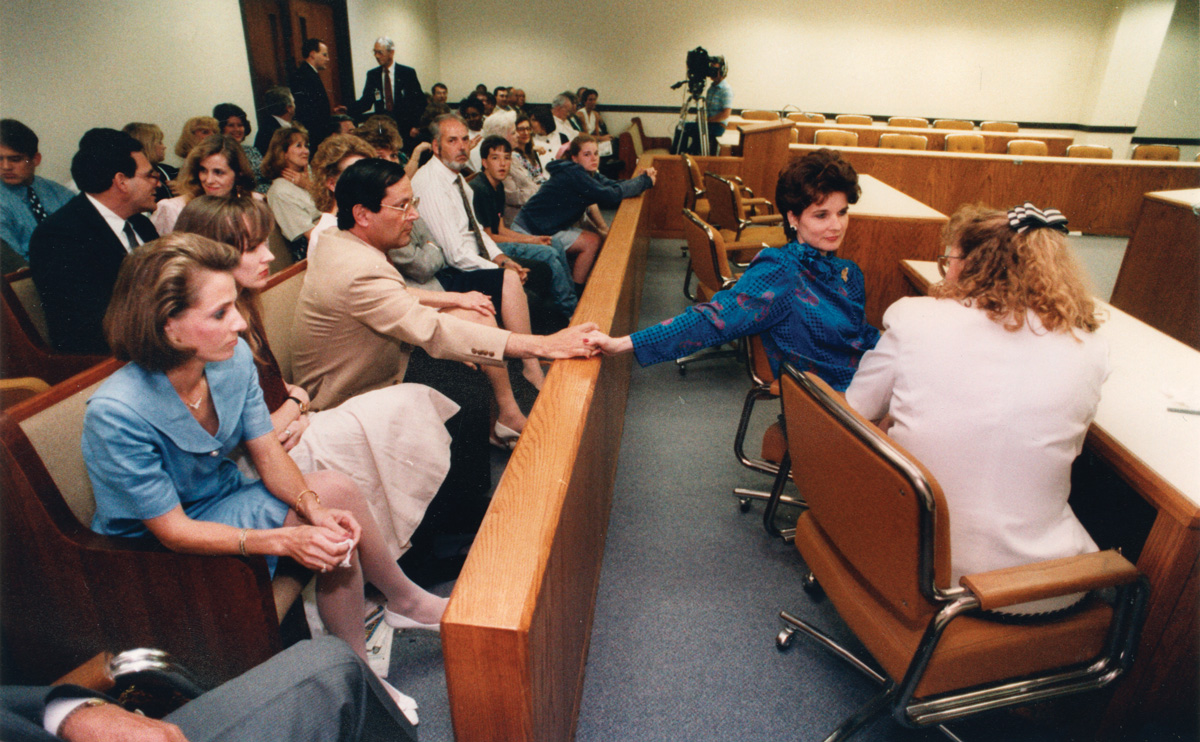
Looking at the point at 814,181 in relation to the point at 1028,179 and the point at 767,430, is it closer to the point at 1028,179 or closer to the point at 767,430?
the point at 767,430

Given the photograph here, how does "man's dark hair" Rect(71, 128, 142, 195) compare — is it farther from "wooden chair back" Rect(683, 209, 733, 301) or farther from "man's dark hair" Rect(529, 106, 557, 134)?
"man's dark hair" Rect(529, 106, 557, 134)

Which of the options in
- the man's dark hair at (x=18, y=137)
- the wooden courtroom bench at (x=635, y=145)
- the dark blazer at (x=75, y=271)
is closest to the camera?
the dark blazer at (x=75, y=271)

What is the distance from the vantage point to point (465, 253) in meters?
2.93

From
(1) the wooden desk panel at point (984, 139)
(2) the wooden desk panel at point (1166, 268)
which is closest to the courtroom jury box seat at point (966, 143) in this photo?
(1) the wooden desk panel at point (984, 139)

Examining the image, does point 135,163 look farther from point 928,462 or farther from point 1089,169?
point 1089,169

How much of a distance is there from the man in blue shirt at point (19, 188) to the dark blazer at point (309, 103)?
8.03ft

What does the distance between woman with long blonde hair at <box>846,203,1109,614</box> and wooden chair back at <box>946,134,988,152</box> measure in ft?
22.5

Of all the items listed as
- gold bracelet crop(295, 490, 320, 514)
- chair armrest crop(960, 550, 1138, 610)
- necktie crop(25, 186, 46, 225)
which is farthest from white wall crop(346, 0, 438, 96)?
chair armrest crop(960, 550, 1138, 610)

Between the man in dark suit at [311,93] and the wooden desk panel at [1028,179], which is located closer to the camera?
the man in dark suit at [311,93]

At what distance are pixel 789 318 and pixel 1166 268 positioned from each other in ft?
9.65

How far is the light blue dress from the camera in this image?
1093 millimetres

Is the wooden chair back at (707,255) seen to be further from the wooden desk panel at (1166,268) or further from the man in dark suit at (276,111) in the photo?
the man in dark suit at (276,111)

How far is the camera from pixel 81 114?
320cm

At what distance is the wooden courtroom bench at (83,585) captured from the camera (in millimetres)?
1096
